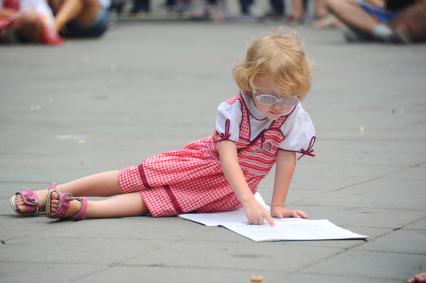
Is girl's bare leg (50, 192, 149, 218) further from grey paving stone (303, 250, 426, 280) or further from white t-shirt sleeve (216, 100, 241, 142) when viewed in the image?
grey paving stone (303, 250, 426, 280)

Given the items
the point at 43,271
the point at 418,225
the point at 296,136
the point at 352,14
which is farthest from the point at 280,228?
the point at 352,14

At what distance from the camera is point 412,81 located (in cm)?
1073

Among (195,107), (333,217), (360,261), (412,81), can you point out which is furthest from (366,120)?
(360,261)

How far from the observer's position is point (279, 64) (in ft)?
15.5

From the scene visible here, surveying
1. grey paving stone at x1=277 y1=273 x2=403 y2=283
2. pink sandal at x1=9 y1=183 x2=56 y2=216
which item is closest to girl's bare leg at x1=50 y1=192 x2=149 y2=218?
pink sandal at x1=9 y1=183 x2=56 y2=216

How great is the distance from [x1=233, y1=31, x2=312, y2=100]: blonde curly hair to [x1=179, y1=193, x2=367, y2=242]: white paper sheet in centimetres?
57

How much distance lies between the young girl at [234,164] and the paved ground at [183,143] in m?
0.12

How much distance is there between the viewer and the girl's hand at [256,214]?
466 centimetres

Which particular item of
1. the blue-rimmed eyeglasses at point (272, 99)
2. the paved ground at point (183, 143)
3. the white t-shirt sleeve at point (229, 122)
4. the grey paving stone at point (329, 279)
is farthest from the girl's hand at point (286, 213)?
the grey paving stone at point (329, 279)

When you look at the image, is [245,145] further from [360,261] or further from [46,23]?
[46,23]

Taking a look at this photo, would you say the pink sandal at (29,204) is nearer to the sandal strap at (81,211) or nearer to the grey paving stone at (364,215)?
the sandal strap at (81,211)

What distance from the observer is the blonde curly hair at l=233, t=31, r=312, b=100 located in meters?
4.73

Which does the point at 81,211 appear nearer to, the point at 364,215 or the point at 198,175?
the point at 198,175

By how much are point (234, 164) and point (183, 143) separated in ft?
7.78
